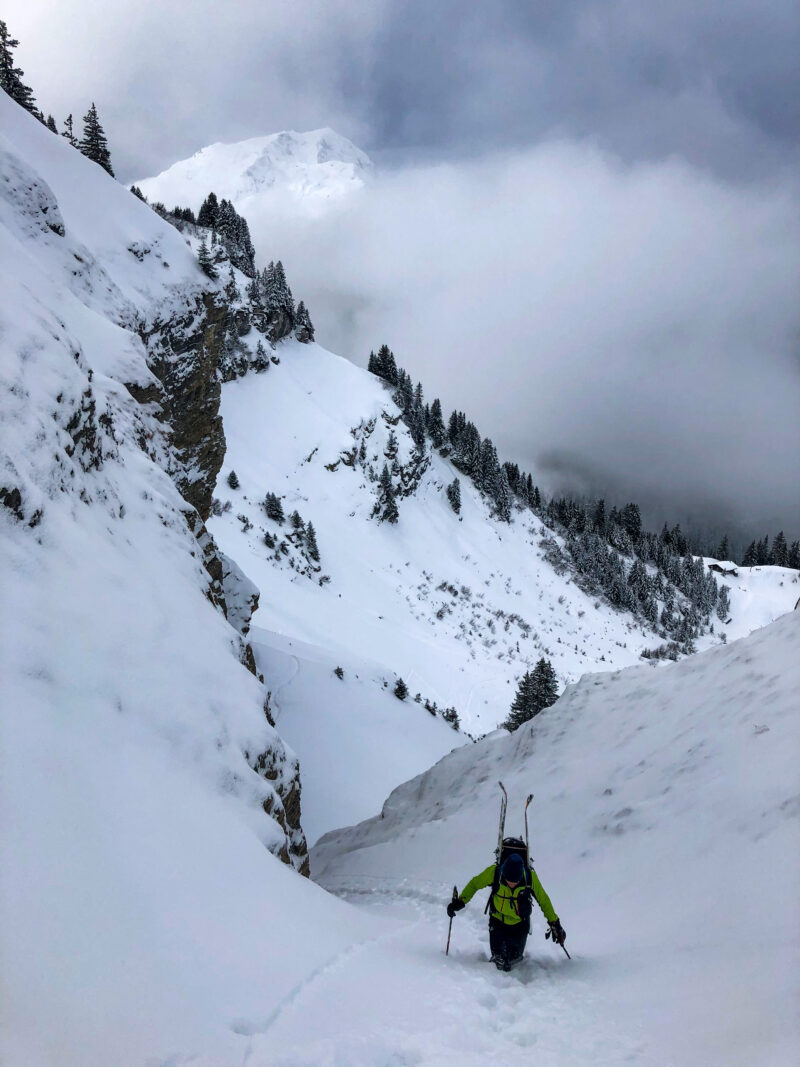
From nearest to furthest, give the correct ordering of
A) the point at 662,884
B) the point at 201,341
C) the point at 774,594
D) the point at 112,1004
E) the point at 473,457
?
the point at 112,1004 < the point at 662,884 < the point at 201,341 < the point at 473,457 < the point at 774,594

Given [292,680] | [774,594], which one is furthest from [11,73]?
[774,594]

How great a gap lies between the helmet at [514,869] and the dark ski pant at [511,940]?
17.1 inches

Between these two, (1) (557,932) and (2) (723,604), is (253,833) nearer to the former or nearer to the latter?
(1) (557,932)

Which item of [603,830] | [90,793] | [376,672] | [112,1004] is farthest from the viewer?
[376,672]

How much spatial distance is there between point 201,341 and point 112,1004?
75.0 feet

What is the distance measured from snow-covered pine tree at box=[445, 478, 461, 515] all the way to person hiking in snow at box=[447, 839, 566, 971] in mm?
58460

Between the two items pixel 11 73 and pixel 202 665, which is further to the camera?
pixel 11 73

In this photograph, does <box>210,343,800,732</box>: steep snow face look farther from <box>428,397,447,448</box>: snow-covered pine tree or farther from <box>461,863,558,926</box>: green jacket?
<box>461,863,558,926</box>: green jacket

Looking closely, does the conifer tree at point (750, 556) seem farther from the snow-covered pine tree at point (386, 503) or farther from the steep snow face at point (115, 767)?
the steep snow face at point (115, 767)

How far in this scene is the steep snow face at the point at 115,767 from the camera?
2975mm

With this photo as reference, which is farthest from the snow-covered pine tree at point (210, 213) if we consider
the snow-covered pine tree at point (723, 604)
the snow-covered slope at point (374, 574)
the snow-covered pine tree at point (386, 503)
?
the snow-covered pine tree at point (723, 604)

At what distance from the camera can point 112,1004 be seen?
9.46ft

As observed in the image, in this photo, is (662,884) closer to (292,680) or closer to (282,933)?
(282,933)

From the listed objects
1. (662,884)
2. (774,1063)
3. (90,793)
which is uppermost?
(662,884)
